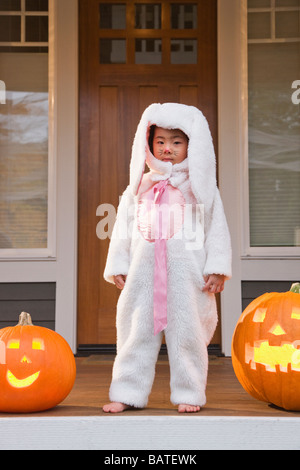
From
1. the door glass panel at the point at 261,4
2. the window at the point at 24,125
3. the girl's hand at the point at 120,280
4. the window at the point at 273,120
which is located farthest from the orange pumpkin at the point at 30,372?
the door glass panel at the point at 261,4

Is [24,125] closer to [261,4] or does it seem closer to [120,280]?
[261,4]

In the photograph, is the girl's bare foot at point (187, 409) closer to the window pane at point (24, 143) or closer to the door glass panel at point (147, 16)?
the window pane at point (24, 143)

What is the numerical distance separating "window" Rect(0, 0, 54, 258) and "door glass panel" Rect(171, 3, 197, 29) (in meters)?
0.93

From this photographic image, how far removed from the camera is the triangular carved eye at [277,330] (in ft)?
7.19

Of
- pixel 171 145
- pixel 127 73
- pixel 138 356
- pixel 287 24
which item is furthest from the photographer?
pixel 127 73

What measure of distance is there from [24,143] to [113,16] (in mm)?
1147

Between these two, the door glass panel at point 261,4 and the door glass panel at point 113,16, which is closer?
the door glass panel at point 261,4

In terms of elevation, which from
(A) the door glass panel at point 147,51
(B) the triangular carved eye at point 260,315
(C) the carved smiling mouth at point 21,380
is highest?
(A) the door glass panel at point 147,51

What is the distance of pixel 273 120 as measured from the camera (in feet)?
13.3

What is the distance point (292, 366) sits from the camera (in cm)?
215

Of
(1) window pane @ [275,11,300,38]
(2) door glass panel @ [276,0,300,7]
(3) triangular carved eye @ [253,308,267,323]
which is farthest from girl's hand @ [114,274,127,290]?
(2) door glass panel @ [276,0,300,7]

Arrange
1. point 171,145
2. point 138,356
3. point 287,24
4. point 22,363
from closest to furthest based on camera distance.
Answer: point 22,363, point 138,356, point 171,145, point 287,24

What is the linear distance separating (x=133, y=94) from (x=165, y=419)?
2770mm

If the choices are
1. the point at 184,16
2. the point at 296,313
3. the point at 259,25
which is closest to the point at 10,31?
the point at 184,16
